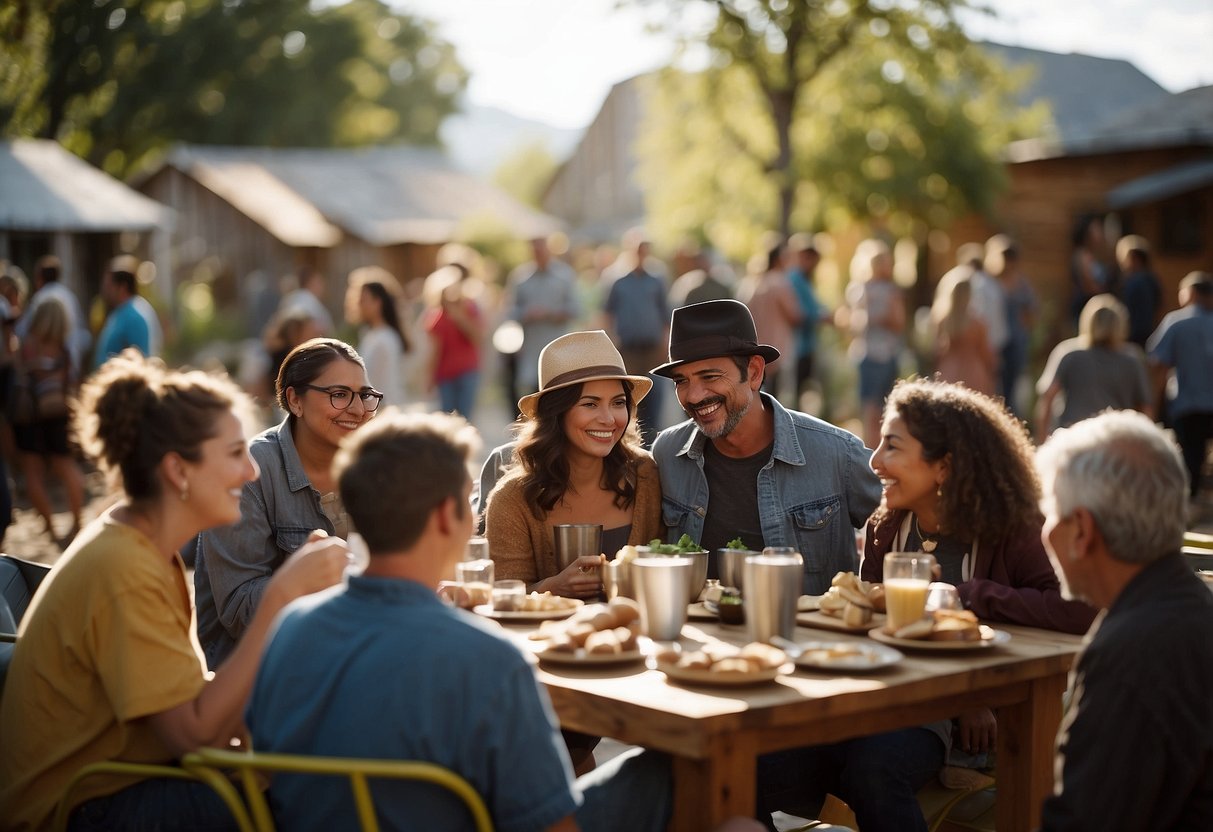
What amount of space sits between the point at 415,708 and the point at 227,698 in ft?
2.14

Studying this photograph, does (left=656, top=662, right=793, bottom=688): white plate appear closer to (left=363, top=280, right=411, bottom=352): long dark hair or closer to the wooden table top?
the wooden table top

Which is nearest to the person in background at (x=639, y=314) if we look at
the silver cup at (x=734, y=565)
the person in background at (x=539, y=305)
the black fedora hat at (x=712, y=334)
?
the person in background at (x=539, y=305)

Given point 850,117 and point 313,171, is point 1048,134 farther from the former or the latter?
point 313,171

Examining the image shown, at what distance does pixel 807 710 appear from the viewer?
303 centimetres

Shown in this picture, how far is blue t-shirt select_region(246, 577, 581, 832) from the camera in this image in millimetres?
2613

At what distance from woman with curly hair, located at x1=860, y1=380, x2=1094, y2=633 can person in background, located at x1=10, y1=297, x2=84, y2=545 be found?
8.37 m

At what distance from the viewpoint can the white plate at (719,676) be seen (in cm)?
311

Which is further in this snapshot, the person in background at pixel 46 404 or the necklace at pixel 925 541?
the person in background at pixel 46 404

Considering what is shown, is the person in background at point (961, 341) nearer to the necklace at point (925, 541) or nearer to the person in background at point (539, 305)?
the person in background at point (539, 305)

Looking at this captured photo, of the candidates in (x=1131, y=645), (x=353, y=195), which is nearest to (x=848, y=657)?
(x=1131, y=645)

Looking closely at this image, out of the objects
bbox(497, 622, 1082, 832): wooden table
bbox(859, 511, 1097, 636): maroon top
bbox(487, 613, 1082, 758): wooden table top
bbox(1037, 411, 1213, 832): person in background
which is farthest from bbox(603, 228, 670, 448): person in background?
bbox(1037, 411, 1213, 832): person in background

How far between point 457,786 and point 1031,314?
14.8 meters

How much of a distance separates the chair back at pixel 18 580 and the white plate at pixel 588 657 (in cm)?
176

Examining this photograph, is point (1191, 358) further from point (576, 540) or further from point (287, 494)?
point (287, 494)
